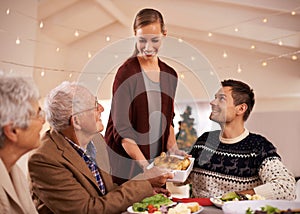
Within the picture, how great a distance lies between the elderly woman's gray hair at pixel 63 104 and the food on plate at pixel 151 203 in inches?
17.1

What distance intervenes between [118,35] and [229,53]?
119 centimetres

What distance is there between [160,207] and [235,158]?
1.89ft

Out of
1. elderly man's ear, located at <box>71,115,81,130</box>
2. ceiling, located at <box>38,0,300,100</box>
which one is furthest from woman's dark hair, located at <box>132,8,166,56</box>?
ceiling, located at <box>38,0,300,100</box>

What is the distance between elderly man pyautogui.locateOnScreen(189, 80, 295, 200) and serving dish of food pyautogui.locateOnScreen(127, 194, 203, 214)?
0.39m

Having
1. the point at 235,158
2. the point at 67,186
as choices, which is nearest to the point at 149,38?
the point at 235,158

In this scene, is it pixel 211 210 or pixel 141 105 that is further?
pixel 141 105

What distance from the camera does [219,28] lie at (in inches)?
165

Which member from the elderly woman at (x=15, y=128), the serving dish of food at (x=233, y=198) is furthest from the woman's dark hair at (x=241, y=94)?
the elderly woman at (x=15, y=128)

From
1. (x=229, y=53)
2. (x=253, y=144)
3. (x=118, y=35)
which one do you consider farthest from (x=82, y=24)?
(x=253, y=144)

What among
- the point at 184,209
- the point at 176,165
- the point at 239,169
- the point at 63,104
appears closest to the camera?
the point at 184,209

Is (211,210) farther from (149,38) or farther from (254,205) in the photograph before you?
(149,38)

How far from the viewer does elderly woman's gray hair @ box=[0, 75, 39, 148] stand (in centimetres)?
130

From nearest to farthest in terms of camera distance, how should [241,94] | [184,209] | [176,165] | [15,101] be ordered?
[15,101] < [184,209] < [176,165] < [241,94]

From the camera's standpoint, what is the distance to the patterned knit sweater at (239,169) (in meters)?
1.78
